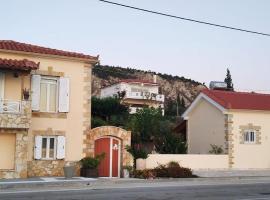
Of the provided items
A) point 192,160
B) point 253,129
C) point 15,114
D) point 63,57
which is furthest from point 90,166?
point 253,129

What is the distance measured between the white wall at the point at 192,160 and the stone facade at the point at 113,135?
148 centimetres

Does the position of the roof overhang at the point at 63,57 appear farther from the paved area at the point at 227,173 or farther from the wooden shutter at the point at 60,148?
the paved area at the point at 227,173

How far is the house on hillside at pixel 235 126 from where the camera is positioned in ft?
96.2

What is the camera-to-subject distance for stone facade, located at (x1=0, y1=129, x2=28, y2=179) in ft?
71.1

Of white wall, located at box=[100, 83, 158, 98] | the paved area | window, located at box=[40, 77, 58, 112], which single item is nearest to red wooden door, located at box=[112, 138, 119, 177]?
window, located at box=[40, 77, 58, 112]

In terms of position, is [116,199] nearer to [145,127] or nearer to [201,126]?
[145,127]

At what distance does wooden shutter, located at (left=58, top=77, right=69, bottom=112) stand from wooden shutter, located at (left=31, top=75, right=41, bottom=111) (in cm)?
117

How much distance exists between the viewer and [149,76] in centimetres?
12325

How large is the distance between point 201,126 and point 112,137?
952 centimetres

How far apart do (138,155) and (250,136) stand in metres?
9.35

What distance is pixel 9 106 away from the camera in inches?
861

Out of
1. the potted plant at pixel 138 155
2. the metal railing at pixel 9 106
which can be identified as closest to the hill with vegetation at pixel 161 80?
the potted plant at pixel 138 155

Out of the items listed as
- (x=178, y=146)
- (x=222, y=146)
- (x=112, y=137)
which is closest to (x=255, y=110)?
(x=222, y=146)

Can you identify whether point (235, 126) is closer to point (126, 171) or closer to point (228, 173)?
point (228, 173)
